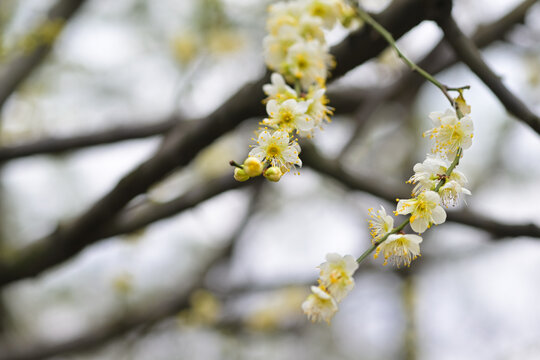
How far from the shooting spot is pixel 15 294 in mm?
4824

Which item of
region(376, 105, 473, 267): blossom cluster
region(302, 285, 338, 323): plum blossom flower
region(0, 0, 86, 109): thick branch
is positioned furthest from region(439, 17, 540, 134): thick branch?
region(0, 0, 86, 109): thick branch

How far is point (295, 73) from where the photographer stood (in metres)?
1.18

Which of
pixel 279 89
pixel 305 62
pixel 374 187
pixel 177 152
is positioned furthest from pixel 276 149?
pixel 374 187

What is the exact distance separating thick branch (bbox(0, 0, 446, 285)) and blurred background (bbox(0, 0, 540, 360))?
0.10 m

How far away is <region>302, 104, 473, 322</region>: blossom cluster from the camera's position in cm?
90

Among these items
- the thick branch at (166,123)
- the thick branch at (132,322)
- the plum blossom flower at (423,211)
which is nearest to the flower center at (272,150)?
the plum blossom flower at (423,211)

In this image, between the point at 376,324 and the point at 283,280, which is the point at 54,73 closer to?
the point at 283,280

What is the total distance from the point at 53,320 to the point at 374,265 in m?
3.67

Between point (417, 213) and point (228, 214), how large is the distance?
285 centimetres

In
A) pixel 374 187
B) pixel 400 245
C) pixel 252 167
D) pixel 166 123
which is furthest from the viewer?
pixel 166 123

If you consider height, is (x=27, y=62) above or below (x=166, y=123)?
above

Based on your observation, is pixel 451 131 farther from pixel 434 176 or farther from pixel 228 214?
pixel 228 214

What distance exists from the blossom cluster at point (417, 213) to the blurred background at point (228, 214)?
74cm

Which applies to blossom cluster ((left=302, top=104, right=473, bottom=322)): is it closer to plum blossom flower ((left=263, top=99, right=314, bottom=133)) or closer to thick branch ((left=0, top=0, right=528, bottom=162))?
plum blossom flower ((left=263, top=99, right=314, bottom=133))
